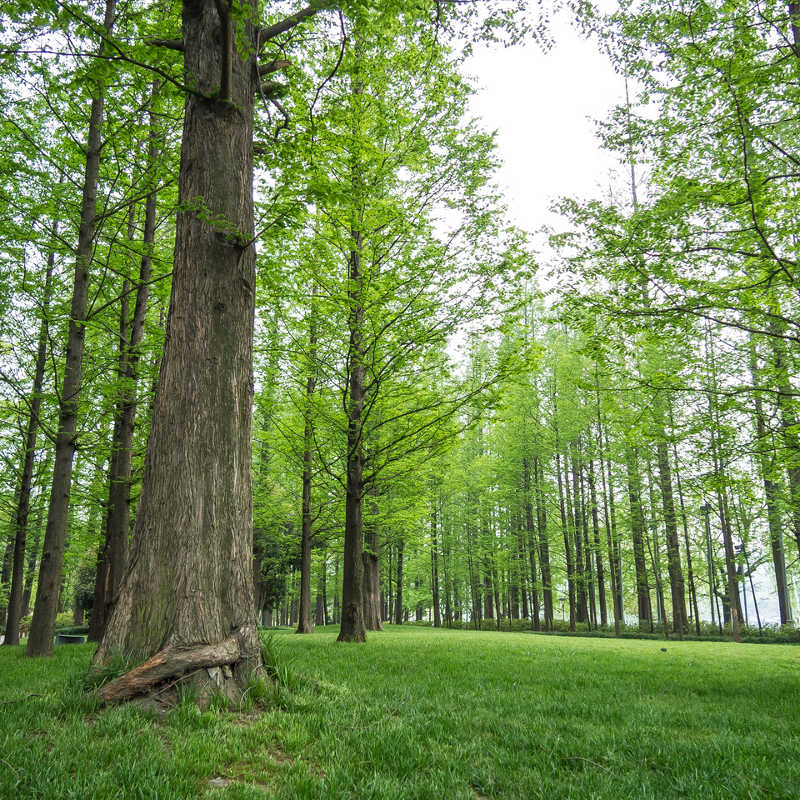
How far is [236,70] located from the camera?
5289mm

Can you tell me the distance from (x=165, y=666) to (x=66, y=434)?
6944mm

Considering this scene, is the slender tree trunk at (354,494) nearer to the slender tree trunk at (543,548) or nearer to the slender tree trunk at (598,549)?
the slender tree trunk at (598,549)

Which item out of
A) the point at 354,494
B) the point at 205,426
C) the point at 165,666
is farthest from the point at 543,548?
the point at 165,666

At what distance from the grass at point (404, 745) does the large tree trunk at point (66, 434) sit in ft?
10.8

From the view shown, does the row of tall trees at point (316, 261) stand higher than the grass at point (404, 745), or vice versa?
the row of tall trees at point (316, 261)

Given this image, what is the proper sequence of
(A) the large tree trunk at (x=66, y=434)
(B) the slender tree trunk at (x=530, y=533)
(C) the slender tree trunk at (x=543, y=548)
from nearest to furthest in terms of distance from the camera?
(A) the large tree trunk at (x=66, y=434)
(C) the slender tree trunk at (x=543, y=548)
(B) the slender tree trunk at (x=530, y=533)

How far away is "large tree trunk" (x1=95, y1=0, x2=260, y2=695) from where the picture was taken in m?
3.99

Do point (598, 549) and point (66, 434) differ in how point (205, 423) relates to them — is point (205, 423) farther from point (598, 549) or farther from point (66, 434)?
point (598, 549)

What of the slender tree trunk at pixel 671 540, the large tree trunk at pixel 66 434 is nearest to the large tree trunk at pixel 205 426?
the large tree trunk at pixel 66 434

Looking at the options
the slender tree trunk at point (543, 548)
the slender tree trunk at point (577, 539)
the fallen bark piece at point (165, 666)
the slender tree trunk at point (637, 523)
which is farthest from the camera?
the slender tree trunk at point (577, 539)

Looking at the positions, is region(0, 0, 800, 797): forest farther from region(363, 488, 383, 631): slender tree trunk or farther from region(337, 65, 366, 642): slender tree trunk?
region(363, 488, 383, 631): slender tree trunk

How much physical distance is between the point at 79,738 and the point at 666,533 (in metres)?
23.8

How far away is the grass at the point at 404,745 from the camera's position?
2672 mm

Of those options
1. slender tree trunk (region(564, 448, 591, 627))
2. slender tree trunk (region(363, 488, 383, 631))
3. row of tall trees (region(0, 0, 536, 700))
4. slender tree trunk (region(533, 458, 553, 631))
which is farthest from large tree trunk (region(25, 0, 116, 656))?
slender tree trunk (region(564, 448, 591, 627))
